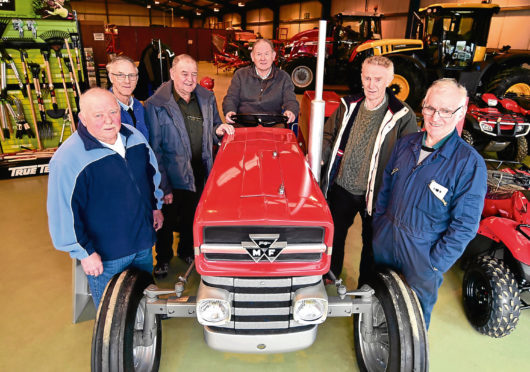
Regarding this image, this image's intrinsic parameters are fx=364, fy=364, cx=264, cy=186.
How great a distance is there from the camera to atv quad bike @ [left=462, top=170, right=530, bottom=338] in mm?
2281

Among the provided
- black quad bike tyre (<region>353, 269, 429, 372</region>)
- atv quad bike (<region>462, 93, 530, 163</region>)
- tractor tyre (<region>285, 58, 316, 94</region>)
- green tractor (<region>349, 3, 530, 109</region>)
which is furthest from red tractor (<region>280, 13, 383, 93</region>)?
black quad bike tyre (<region>353, 269, 429, 372</region>)

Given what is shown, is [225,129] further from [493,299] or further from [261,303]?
[493,299]

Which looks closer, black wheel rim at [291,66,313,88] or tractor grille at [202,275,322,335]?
tractor grille at [202,275,322,335]

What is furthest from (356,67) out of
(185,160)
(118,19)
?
(118,19)

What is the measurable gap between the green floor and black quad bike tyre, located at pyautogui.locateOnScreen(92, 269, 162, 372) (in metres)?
0.58

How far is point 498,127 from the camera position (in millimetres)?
5043

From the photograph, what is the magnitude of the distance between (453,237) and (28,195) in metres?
4.70

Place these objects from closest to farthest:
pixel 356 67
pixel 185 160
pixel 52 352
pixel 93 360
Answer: pixel 93 360 < pixel 52 352 < pixel 185 160 < pixel 356 67

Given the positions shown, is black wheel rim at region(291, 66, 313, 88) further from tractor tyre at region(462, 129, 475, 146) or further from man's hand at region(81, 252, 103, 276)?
man's hand at region(81, 252, 103, 276)

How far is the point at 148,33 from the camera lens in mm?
20047

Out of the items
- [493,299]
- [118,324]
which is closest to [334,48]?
[493,299]

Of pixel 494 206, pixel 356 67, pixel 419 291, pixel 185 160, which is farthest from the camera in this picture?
pixel 356 67

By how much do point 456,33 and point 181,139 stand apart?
785 cm

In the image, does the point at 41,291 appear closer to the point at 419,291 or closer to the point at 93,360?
the point at 93,360
